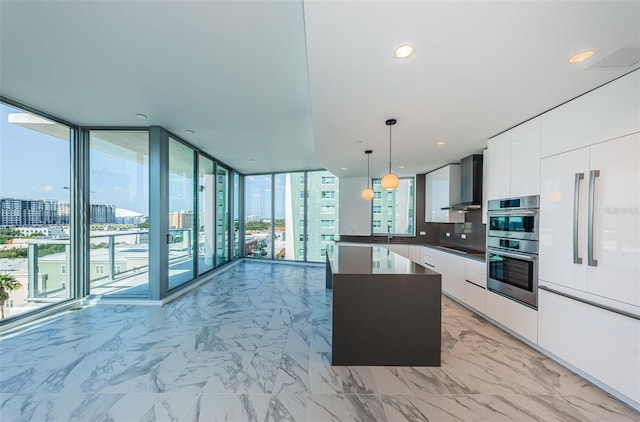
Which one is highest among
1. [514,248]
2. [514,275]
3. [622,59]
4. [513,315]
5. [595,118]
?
[622,59]

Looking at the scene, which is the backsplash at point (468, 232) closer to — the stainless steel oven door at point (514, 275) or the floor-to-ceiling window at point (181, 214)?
the stainless steel oven door at point (514, 275)

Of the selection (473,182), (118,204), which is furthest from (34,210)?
(473,182)

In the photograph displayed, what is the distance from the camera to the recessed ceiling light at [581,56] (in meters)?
1.65

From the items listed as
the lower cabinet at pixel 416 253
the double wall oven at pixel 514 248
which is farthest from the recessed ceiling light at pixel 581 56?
the lower cabinet at pixel 416 253

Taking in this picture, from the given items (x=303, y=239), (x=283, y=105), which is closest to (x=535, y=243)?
(x=283, y=105)

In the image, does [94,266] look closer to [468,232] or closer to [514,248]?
[514,248]

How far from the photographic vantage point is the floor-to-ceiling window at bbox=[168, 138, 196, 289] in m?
4.37

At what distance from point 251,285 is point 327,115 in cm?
379

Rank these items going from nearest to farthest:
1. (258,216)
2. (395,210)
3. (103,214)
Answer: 1. (103,214)
2. (395,210)
3. (258,216)

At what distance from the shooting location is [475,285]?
3.58 metres

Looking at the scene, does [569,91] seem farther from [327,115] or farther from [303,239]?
[303,239]

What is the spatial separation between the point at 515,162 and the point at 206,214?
5713 mm

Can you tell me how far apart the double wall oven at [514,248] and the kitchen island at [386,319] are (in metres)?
1.18

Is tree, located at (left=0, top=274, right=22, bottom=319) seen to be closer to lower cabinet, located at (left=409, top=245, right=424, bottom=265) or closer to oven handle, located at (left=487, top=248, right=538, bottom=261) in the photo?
oven handle, located at (left=487, top=248, right=538, bottom=261)
